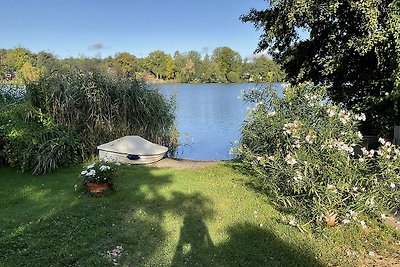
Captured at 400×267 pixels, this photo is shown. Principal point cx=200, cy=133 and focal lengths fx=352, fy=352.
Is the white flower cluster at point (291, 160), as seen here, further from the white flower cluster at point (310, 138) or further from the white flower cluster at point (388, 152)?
the white flower cluster at point (388, 152)

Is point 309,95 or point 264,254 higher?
point 309,95

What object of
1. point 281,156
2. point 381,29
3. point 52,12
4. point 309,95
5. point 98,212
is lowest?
point 98,212

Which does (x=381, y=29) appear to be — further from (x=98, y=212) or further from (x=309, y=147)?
(x=98, y=212)

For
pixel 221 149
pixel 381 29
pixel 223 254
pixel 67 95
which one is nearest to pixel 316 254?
pixel 223 254

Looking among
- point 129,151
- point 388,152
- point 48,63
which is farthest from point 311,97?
point 48,63

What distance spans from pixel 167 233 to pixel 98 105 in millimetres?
4604

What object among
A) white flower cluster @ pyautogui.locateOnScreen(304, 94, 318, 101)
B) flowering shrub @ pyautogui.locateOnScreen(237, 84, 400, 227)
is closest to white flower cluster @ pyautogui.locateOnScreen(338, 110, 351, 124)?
flowering shrub @ pyautogui.locateOnScreen(237, 84, 400, 227)

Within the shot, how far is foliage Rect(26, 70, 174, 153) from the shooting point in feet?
24.1

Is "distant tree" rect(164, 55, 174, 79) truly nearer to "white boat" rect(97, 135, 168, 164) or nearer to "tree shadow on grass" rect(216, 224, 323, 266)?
"white boat" rect(97, 135, 168, 164)

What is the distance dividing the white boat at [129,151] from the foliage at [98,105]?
0.72 m

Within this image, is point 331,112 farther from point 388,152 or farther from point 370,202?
point 370,202

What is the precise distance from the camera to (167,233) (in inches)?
145

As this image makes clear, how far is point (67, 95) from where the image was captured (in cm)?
744

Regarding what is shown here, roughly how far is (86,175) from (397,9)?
4834 mm
